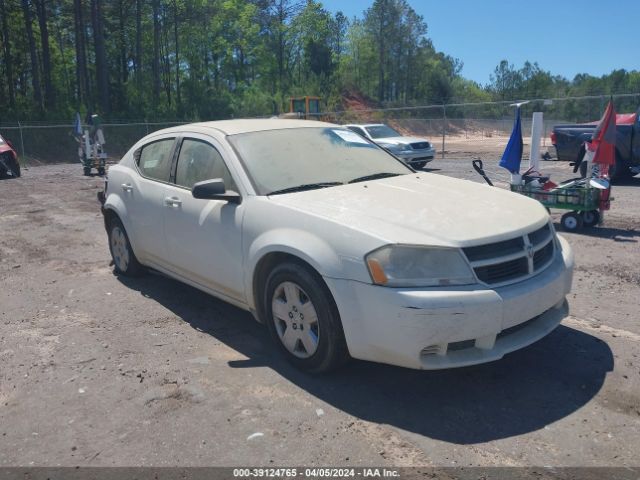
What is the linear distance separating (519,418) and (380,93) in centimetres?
8418

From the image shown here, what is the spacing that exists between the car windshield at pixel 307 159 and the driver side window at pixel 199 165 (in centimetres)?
18

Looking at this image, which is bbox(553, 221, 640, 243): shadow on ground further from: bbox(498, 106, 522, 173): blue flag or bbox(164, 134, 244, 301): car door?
bbox(164, 134, 244, 301): car door

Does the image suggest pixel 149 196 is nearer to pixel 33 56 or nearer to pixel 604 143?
pixel 604 143

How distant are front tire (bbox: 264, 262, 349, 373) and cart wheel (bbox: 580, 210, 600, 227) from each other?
232 inches

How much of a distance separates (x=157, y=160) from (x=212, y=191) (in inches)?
60.8

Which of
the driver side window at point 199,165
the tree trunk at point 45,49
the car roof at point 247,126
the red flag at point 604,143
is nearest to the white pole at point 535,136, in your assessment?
the red flag at point 604,143

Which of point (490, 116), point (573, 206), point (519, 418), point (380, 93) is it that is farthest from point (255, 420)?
point (380, 93)

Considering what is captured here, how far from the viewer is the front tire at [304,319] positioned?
3471 mm

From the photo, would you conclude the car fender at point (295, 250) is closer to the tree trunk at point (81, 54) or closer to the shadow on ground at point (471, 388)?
the shadow on ground at point (471, 388)

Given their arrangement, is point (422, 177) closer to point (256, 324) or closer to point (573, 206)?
point (256, 324)

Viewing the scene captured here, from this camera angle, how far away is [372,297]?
3.23 meters

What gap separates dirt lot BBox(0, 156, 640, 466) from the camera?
9.73ft

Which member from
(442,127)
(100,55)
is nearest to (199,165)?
(442,127)

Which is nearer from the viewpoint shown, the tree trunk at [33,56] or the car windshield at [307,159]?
the car windshield at [307,159]
